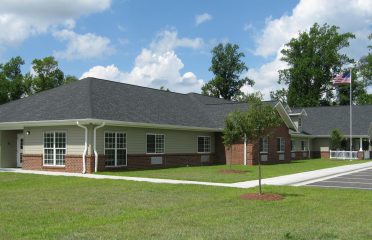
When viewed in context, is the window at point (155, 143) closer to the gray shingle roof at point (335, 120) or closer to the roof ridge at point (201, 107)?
the roof ridge at point (201, 107)

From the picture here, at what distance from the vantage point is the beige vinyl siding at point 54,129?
25.3 metres

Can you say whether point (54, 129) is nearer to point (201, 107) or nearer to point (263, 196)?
point (263, 196)

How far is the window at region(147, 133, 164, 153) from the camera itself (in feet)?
95.8

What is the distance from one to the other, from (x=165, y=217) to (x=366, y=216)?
482 cm

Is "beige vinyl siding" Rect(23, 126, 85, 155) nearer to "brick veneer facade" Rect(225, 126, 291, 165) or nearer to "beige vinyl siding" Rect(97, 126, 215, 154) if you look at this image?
"beige vinyl siding" Rect(97, 126, 215, 154)

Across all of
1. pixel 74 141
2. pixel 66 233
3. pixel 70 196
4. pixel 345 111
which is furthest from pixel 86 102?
pixel 345 111

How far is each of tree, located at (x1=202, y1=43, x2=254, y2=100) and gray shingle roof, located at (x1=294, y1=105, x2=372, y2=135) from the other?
17.6 m

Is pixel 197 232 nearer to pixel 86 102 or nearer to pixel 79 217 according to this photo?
pixel 79 217

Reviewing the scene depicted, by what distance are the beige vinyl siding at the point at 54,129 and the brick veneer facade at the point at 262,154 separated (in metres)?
9.92

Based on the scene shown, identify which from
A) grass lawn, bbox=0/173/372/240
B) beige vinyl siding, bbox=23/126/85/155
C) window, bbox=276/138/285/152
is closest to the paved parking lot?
grass lawn, bbox=0/173/372/240

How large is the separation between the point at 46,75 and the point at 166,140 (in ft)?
131

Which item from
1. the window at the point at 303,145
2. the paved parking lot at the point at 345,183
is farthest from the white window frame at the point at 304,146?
the paved parking lot at the point at 345,183

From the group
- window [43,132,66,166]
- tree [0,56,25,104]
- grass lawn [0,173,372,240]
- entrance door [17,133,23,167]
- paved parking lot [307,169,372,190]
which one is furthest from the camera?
tree [0,56,25,104]

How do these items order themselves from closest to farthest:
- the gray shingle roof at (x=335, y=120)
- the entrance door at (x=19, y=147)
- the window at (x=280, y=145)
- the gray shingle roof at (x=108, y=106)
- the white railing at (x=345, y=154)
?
the gray shingle roof at (x=108, y=106) → the entrance door at (x=19, y=147) → the window at (x=280, y=145) → the white railing at (x=345, y=154) → the gray shingle roof at (x=335, y=120)
